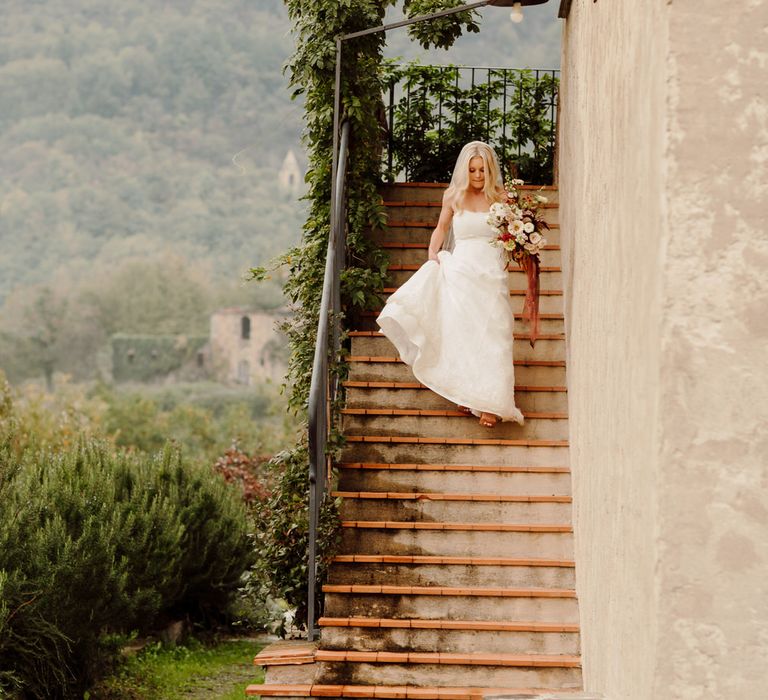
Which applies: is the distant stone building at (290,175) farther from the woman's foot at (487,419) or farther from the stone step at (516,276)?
the woman's foot at (487,419)

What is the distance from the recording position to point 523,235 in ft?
21.7

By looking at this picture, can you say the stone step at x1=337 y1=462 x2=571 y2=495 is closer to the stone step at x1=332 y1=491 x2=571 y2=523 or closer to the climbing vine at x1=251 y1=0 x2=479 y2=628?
the stone step at x1=332 y1=491 x2=571 y2=523

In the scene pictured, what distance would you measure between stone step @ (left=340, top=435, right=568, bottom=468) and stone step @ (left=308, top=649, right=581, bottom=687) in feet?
4.18

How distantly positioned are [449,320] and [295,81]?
203 centimetres

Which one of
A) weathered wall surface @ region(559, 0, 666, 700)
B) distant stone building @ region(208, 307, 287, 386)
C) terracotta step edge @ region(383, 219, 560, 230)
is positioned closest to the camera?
weathered wall surface @ region(559, 0, 666, 700)

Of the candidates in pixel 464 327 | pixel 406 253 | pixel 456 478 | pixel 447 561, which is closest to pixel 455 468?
pixel 456 478

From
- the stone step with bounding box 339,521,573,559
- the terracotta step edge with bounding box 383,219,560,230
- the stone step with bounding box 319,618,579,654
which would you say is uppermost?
the terracotta step edge with bounding box 383,219,560,230

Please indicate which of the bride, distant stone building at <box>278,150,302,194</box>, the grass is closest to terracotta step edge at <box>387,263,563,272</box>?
the bride

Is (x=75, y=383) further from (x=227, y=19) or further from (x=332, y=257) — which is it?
(x=332, y=257)

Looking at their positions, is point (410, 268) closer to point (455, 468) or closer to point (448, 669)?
point (455, 468)

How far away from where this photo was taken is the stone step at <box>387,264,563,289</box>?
24.7ft

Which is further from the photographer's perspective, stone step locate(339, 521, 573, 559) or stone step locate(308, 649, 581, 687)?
stone step locate(339, 521, 573, 559)

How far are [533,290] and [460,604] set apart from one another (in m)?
1.99

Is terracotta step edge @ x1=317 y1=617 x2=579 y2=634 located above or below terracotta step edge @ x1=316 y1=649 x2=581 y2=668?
above
